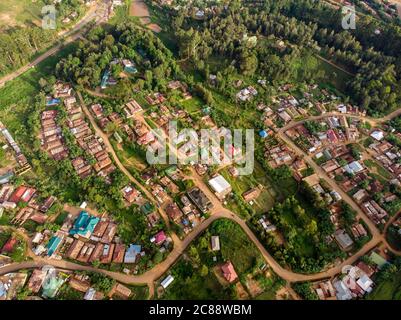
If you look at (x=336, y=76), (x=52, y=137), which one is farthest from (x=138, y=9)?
(x=336, y=76)

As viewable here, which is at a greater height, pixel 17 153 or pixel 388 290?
pixel 17 153

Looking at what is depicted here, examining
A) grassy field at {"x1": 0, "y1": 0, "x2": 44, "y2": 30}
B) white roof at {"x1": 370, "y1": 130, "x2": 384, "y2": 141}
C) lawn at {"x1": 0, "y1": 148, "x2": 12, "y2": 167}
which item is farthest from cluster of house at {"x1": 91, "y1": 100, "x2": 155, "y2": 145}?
white roof at {"x1": 370, "y1": 130, "x2": 384, "y2": 141}

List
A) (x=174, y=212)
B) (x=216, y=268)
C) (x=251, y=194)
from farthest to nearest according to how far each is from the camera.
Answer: (x=251, y=194) → (x=174, y=212) → (x=216, y=268)

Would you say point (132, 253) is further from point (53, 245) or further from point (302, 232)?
point (302, 232)

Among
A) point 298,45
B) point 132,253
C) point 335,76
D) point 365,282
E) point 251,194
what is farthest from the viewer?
point 298,45

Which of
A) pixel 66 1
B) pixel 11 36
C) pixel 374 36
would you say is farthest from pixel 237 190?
pixel 66 1

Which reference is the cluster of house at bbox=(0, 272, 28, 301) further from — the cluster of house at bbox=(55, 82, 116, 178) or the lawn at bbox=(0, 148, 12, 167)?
the lawn at bbox=(0, 148, 12, 167)

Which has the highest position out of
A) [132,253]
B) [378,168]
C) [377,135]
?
[377,135]
